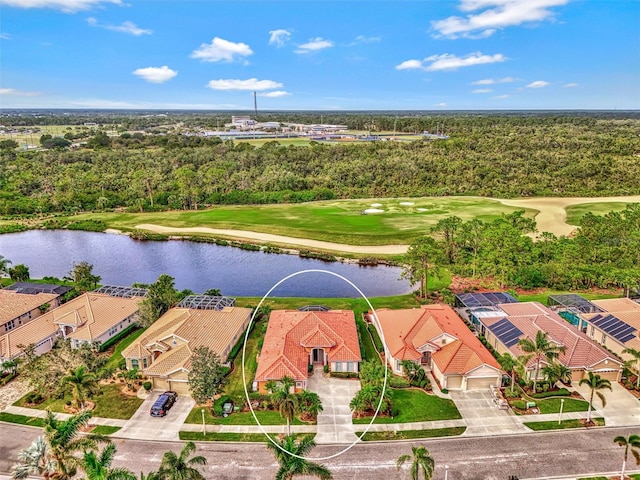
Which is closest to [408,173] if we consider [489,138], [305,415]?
[489,138]

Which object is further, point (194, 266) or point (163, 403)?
point (194, 266)

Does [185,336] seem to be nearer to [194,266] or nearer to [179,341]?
[179,341]

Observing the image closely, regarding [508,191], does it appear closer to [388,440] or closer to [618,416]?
[618,416]

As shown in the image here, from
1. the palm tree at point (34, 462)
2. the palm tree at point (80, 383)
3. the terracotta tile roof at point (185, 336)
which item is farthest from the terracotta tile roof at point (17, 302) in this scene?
the palm tree at point (34, 462)

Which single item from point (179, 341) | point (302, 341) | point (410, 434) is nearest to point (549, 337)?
point (410, 434)

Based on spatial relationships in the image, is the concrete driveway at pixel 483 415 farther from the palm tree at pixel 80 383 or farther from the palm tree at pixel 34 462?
the palm tree at pixel 80 383

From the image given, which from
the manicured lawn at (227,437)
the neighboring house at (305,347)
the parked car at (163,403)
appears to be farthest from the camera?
the neighboring house at (305,347)

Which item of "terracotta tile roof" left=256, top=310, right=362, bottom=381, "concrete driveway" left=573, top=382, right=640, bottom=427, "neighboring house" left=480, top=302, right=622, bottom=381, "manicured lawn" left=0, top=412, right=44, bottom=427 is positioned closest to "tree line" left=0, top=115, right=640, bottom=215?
"terracotta tile roof" left=256, top=310, right=362, bottom=381
